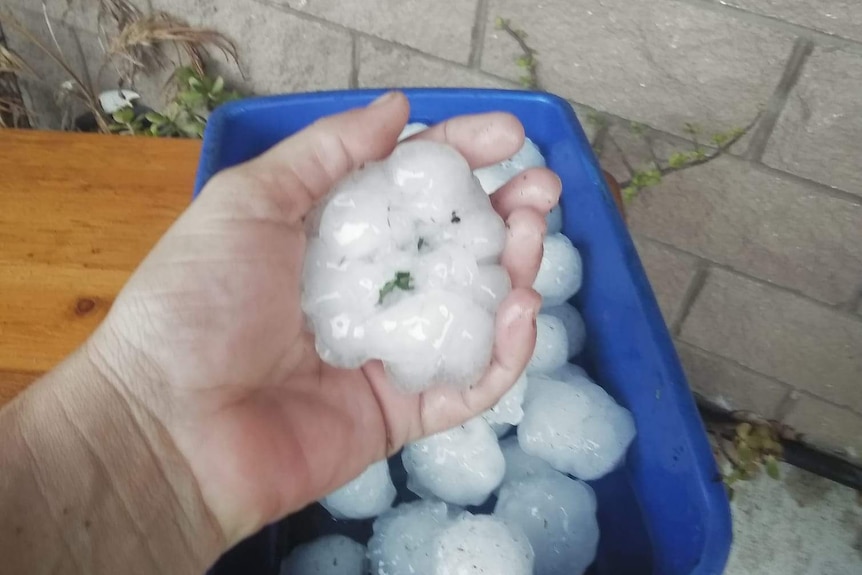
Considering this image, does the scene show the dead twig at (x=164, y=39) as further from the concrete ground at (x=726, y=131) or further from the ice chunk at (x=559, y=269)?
the ice chunk at (x=559, y=269)

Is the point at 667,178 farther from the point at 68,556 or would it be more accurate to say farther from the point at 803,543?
the point at 68,556

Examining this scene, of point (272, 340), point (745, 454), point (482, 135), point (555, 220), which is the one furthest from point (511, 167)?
point (745, 454)

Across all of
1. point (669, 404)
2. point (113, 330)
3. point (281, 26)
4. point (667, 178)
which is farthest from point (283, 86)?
point (669, 404)

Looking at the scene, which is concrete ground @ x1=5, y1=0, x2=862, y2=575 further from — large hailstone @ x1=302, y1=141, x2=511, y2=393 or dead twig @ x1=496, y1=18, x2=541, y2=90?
large hailstone @ x1=302, y1=141, x2=511, y2=393

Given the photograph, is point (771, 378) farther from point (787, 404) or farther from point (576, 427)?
point (576, 427)

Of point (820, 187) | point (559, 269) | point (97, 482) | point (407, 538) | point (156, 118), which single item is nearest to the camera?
point (97, 482)

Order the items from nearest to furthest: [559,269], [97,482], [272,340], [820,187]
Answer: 1. [97,482]
2. [272,340]
3. [559,269]
4. [820,187]
